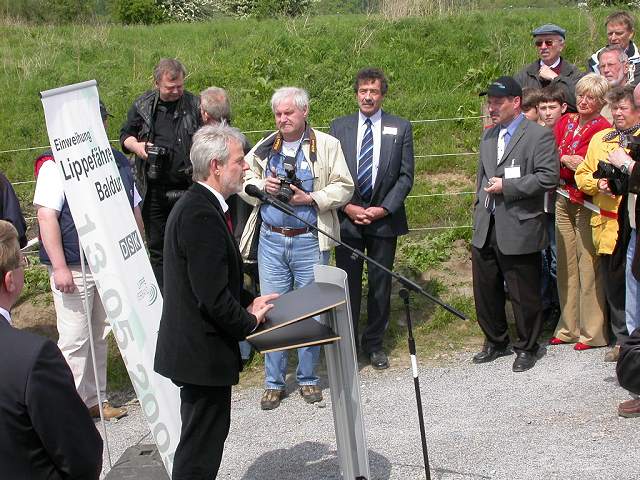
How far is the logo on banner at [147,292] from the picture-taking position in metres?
5.19

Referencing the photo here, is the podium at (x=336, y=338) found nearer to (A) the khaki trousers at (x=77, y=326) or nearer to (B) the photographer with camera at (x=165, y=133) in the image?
(A) the khaki trousers at (x=77, y=326)

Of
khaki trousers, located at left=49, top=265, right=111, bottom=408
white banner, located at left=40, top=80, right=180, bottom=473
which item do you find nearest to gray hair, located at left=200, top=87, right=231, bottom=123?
khaki trousers, located at left=49, top=265, right=111, bottom=408

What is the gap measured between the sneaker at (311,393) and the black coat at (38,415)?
367 centimetres

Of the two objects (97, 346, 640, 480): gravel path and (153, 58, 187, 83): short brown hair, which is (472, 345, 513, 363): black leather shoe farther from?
(153, 58, 187, 83): short brown hair

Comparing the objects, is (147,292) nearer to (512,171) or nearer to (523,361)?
(512,171)

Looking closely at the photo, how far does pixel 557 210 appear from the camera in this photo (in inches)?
279

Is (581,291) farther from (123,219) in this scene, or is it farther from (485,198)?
(123,219)

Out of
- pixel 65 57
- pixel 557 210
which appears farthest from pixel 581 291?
pixel 65 57

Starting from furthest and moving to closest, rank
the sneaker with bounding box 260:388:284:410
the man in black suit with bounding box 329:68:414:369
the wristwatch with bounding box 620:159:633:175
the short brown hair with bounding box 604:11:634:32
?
the short brown hair with bounding box 604:11:634:32 → the man in black suit with bounding box 329:68:414:369 → the sneaker with bounding box 260:388:284:410 → the wristwatch with bounding box 620:159:633:175

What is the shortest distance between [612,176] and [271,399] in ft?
9.66

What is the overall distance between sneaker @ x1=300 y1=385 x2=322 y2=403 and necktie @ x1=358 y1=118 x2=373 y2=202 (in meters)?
1.61

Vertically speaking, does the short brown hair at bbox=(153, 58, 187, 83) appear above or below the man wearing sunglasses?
above

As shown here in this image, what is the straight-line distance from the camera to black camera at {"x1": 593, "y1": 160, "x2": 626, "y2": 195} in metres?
5.93

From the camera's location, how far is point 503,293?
22.9 ft
